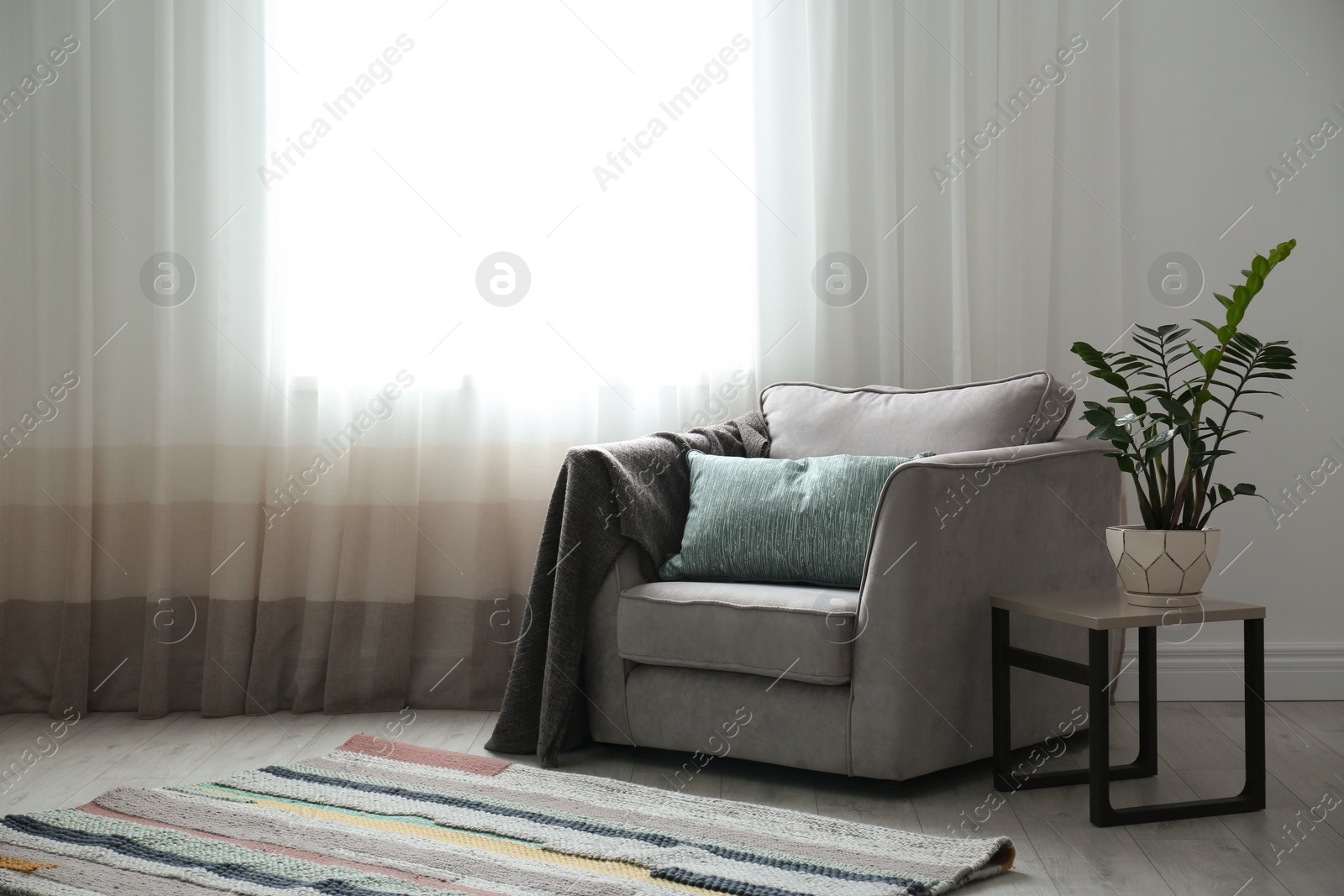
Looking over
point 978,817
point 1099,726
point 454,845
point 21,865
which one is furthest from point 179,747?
point 1099,726

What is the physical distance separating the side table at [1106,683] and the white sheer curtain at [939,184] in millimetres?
971

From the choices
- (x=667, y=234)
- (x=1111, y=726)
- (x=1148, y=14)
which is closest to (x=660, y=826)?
(x=1111, y=726)

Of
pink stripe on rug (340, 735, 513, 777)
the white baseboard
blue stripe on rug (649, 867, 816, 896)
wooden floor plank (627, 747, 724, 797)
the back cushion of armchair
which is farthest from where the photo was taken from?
the white baseboard

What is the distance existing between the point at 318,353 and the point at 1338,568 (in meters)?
2.87

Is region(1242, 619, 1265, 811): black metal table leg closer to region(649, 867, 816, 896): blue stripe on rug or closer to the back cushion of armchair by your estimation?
the back cushion of armchair

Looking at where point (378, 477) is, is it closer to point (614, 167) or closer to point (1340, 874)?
point (614, 167)

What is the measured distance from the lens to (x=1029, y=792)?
2.17 meters

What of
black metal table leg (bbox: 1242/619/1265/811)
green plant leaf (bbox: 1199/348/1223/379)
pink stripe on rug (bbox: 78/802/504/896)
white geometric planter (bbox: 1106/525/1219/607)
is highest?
green plant leaf (bbox: 1199/348/1223/379)

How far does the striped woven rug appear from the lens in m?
1.69

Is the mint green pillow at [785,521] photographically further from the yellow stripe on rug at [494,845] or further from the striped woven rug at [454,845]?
the yellow stripe on rug at [494,845]

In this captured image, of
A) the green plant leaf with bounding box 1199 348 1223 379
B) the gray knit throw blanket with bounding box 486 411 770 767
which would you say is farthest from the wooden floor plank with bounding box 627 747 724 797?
the green plant leaf with bounding box 1199 348 1223 379

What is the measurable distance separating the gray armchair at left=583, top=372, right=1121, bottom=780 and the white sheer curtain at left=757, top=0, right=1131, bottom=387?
494 millimetres

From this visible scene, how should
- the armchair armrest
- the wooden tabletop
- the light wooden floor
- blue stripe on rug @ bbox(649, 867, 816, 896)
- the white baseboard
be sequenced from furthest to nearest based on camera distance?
the white baseboard → the armchair armrest → the wooden tabletop → the light wooden floor → blue stripe on rug @ bbox(649, 867, 816, 896)

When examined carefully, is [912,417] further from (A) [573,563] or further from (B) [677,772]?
(B) [677,772]
